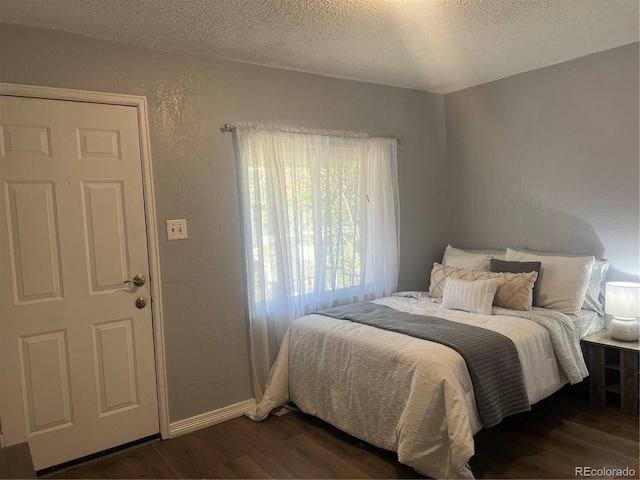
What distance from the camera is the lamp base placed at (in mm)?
2836

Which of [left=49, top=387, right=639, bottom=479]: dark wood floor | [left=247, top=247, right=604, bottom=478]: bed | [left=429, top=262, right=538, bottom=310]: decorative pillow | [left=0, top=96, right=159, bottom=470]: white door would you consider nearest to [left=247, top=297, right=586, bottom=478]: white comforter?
[left=247, top=247, right=604, bottom=478]: bed

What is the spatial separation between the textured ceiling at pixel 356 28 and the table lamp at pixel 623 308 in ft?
4.96

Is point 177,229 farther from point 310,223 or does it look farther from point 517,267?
point 517,267

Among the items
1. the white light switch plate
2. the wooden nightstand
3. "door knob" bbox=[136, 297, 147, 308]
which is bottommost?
the wooden nightstand

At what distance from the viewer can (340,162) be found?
11.2 feet

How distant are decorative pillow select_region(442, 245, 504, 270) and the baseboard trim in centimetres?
184

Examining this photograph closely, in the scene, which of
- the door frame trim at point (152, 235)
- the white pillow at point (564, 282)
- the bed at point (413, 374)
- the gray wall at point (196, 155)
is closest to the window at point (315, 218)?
the gray wall at point (196, 155)

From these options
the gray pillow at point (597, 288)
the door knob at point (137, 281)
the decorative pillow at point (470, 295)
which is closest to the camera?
the door knob at point (137, 281)

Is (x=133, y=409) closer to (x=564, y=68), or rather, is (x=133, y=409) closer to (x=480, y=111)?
(x=480, y=111)

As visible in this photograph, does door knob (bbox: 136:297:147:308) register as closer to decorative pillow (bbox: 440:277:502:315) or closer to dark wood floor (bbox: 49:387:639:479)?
dark wood floor (bbox: 49:387:639:479)

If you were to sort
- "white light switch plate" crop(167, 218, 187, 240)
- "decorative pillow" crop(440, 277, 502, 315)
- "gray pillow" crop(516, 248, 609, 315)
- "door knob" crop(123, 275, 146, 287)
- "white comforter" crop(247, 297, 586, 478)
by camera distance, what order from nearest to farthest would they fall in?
"white comforter" crop(247, 297, 586, 478) < "door knob" crop(123, 275, 146, 287) < "white light switch plate" crop(167, 218, 187, 240) < "decorative pillow" crop(440, 277, 502, 315) < "gray pillow" crop(516, 248, 609, 315)

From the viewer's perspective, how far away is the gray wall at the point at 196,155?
8.13 feet

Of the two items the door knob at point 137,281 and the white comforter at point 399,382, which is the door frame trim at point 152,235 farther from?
the white comforter at point 399,382

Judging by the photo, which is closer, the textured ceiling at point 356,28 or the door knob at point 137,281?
the textured ceiling at point 356,28
